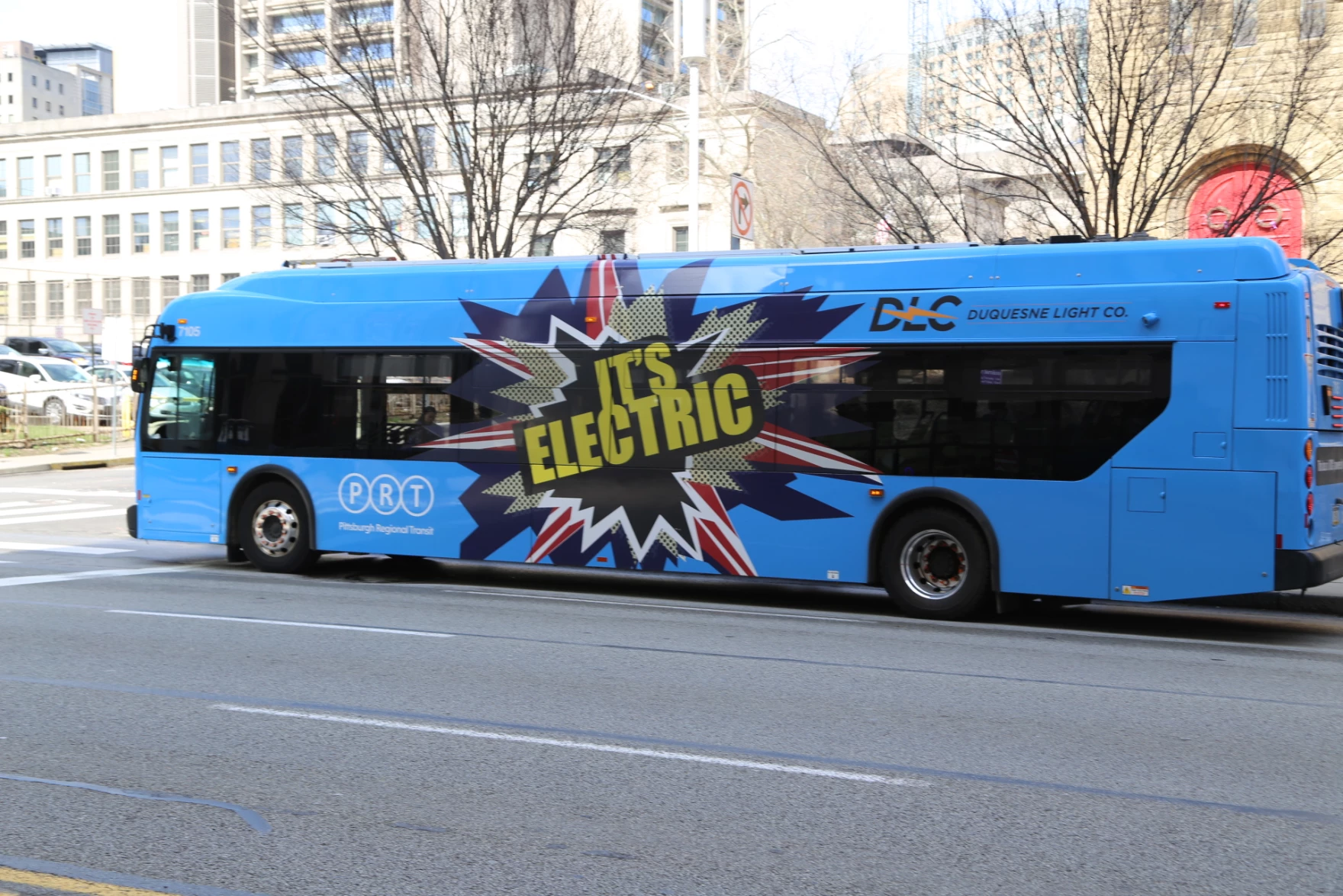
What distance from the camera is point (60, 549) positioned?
51.7 ft

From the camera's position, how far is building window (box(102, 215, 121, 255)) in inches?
2995

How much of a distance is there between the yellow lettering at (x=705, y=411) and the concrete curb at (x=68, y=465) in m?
21.3

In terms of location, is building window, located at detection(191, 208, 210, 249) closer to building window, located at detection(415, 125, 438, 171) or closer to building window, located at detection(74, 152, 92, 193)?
building window, located at detection(74, 152, 92, 193)

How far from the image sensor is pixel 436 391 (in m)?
13.4

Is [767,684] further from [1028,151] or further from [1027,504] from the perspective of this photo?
[1028,151]

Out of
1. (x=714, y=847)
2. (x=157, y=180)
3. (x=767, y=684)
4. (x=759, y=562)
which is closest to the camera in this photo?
(x=714, y=847)

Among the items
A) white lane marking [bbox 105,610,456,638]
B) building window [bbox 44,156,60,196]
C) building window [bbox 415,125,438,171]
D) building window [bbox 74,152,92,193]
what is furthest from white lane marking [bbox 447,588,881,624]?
building window [bbox 44,156,60,196]

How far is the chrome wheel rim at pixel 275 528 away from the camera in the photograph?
14.0 meters

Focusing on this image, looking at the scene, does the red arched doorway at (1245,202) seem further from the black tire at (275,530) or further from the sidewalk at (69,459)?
the sidewalk at (69,459)

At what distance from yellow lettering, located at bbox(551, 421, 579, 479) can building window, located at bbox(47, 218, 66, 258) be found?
240 feet

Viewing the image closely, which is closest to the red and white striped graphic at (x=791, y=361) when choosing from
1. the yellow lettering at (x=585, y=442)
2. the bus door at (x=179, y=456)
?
the yellow lettering at (x=585, y=442)

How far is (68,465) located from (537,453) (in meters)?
20.9

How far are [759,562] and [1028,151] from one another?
31.9 ft

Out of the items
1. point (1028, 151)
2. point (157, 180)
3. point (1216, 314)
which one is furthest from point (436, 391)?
point (157, 180)
